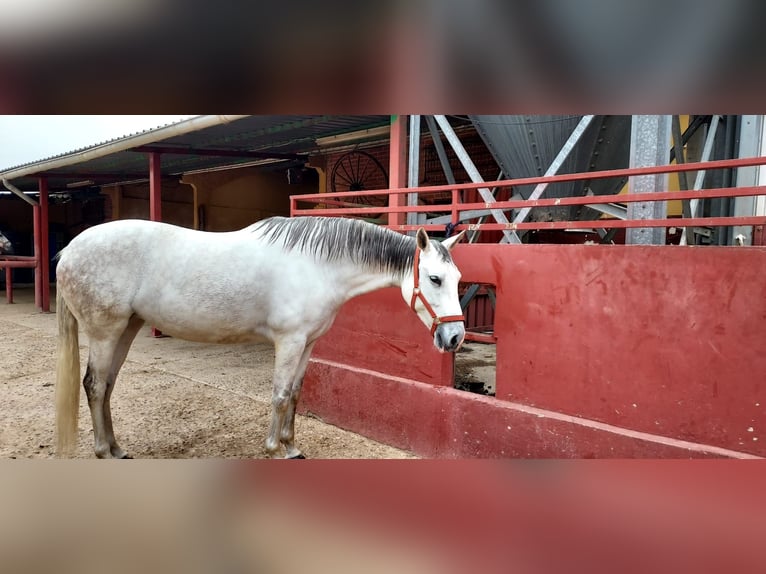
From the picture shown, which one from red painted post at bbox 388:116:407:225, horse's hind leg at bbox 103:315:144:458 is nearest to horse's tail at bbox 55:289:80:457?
horse's hind leg at bbox 103:315:144:458

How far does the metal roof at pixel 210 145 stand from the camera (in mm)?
5711

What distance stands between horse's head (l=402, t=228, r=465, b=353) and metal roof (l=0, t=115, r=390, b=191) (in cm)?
312

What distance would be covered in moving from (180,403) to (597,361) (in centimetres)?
394

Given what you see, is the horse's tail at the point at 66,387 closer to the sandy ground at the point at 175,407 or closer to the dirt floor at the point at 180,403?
the dirt floor at the point at 180,403

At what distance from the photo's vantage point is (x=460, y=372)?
17.4 feet

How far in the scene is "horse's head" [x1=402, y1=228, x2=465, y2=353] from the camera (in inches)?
101

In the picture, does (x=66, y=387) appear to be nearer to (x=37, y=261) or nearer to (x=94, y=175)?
(x=94, y=175)

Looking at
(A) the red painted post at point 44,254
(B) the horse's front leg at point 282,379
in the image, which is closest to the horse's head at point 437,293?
(B) the horse's front leg at point 282,379

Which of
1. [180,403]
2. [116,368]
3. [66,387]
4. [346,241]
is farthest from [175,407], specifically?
[346,241]

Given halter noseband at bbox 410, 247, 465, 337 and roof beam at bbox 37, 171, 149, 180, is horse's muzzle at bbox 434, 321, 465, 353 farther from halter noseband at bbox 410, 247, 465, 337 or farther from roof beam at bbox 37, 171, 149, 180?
roof beam at bbox 37, 171, 149, 180

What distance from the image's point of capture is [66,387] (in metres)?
2.96

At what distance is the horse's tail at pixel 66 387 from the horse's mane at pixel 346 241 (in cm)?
147
